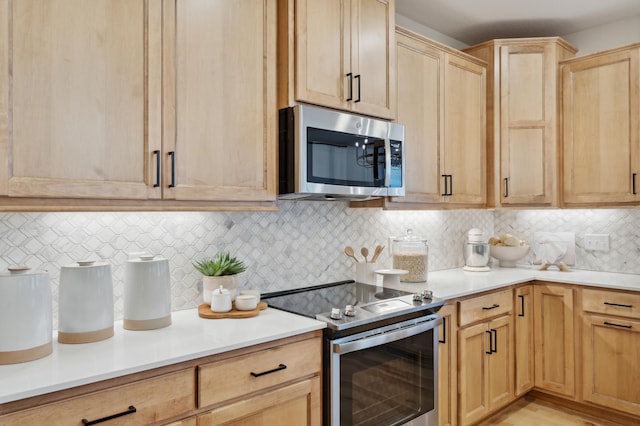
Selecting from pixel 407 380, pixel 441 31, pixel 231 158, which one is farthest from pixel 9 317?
pixel 441 31

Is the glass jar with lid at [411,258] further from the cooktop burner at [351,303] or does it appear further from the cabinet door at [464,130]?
the cabinet door at [464,130]

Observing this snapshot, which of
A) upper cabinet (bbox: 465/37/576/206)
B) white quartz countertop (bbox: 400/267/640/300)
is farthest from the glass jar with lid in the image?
upper cabinet (bbox: 465/37/576/206)

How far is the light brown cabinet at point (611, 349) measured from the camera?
8.73 ft

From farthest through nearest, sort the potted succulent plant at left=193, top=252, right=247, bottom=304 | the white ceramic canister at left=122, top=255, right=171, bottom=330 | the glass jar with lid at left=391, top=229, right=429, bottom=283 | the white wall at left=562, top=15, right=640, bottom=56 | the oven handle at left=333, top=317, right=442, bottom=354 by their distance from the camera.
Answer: the white wall at left=562, top=15, right=640, bottom=56 < the glass jar with lid at left=391, top=229, right=429, bottom=283 < the potted succulent plant at left=193, top=252, right=247, bottom=304 < the oven handle at left=333, top=317, right=442, bottom=354 < the white ceramic canister at left=122, top=255, right=171, bottom=330

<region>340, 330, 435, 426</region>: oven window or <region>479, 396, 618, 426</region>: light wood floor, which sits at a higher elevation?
<region>340, 330, 435, 426</region>: oven window

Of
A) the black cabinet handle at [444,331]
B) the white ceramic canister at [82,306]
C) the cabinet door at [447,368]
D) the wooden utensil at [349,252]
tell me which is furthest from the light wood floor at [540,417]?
the white ceramic canister at [82,306]

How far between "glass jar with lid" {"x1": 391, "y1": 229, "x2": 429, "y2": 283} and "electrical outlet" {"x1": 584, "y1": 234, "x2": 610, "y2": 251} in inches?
59.6

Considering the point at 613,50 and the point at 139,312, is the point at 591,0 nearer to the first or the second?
the point at 613,50

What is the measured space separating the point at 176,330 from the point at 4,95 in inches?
38.1

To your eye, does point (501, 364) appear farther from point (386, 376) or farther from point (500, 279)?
point (386, 376)

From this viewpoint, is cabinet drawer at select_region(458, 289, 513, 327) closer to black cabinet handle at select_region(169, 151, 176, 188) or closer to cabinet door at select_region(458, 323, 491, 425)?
cabinet door at select_region(458, 323, 491, 425)

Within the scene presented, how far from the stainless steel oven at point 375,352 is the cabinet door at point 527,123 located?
152 cm

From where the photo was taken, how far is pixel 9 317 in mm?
1304

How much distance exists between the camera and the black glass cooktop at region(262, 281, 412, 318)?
6.65 feet
